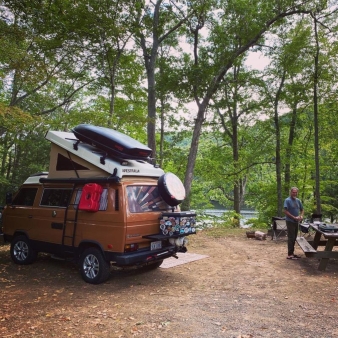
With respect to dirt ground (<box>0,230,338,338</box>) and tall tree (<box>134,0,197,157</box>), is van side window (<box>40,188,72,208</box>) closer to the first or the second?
dirt ground (<box>0,230,338,338</box>)

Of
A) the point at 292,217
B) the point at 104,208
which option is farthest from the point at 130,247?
the point at 292,217

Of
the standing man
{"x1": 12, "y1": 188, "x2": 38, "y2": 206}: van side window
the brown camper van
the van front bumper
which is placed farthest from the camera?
the standing man

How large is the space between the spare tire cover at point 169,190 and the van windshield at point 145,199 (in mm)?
146

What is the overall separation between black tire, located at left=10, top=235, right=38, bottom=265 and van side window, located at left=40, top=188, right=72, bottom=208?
1.03m

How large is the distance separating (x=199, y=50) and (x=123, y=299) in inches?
481

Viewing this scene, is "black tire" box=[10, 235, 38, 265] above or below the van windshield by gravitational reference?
below

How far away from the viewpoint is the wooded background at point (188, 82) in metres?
11.0

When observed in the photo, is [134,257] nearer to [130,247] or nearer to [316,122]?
[130,247]

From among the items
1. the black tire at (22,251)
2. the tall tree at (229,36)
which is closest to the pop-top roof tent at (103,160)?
the black tire at (22,251)

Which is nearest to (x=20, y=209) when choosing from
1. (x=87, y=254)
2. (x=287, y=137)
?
(x=87, y=254)

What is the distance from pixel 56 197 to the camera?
21.7 feet

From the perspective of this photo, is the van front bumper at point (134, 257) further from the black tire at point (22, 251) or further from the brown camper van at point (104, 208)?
the black tire at point (22, 251)

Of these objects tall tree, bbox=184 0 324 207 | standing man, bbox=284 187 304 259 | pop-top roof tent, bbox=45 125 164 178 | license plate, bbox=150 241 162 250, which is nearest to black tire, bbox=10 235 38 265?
pop-top roof tent, bbox=45 125 164 178

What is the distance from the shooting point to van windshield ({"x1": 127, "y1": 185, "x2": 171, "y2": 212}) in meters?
5.58
